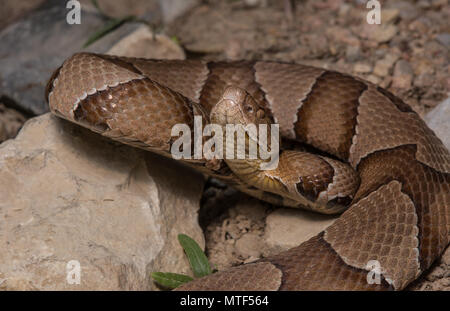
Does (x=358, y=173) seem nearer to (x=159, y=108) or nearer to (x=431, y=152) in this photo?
(x=431, y=152)

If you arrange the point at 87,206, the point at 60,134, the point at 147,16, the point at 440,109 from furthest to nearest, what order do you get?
1. the point at 147,16
2. the point at 440,109
3. the point at 60,134
4. the point at 87,206

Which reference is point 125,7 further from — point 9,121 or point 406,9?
point 406,9

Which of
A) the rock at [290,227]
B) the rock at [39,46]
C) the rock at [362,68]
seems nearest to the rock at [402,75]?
the rock at [362,68]

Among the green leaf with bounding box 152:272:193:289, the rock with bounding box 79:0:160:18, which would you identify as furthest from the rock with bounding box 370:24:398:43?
the green leaf with bounding box 152:272:193:289

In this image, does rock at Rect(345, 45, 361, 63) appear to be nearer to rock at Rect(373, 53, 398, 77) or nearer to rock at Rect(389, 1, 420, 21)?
rock at Rect(373, 53, 398, 77)

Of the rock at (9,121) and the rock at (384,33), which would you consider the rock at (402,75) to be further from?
the rock at (9,121)

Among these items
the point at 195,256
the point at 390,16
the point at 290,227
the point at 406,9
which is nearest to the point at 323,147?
the point at 290,227
